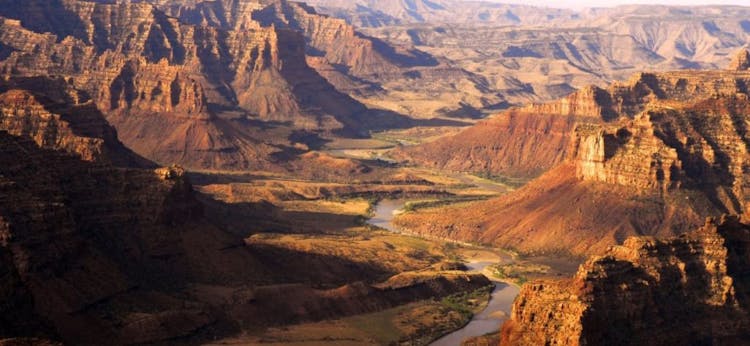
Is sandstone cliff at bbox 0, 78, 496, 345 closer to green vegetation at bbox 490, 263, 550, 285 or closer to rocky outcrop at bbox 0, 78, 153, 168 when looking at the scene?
green vegetation at bbox 490, 263, 550, 285

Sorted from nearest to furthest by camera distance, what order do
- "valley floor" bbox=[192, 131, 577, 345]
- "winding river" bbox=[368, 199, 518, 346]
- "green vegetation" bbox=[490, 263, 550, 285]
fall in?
"valley floor" bbox=[192, 131, 577, 345], "winding river" bbox=[368, 199, 518, 346], "green vegetation" bbox=[490, 263, 550, 285]

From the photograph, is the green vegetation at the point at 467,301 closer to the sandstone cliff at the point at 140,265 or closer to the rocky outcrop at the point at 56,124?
the sandstone cliff at the point at 140,265

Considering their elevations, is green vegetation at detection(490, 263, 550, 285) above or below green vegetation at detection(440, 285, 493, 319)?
above

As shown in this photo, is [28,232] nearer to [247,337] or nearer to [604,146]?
[247,337]

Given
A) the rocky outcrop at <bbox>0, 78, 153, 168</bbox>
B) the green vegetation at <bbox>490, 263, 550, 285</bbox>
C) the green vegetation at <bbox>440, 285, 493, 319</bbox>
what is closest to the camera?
the green vegetation at <bbox>440, 285, 493, 319</bbox>

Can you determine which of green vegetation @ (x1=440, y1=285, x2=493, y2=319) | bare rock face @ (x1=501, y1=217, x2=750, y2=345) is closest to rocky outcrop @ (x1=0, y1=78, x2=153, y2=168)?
green vegetation @ (x1=440, y1=285, x2=493, y2=319)

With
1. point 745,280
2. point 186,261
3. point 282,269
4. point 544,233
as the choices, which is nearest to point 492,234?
point 544,233

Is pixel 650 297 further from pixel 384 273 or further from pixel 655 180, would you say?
pixel 655 180

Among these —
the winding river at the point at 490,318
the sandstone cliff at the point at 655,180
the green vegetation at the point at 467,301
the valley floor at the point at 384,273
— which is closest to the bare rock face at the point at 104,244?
the valley floor at the point at 384,273
